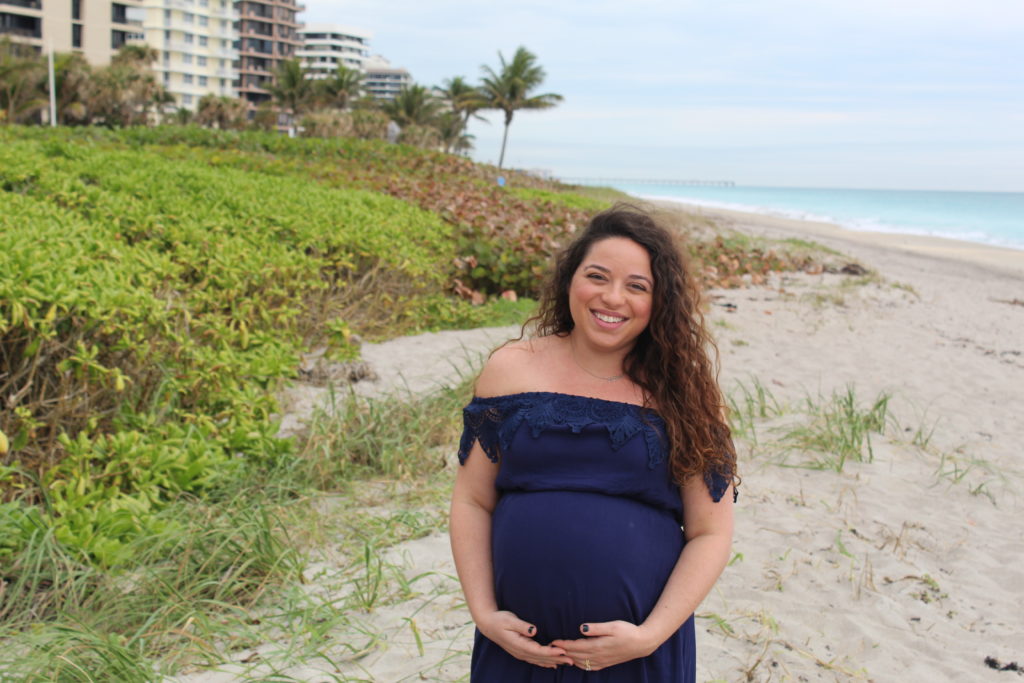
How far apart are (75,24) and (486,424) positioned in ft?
226

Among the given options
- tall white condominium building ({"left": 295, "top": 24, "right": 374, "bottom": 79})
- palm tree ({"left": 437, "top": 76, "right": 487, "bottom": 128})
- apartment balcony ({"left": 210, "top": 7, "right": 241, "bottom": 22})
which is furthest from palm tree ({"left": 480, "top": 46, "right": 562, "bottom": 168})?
tall white condominium building ({"left": 295, "top": 24, "right": 374, "bottom": 79})

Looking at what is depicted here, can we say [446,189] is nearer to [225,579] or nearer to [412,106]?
[225,579]

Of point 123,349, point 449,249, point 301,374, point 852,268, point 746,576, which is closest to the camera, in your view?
point 746,576

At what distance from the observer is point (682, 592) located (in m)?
1.71

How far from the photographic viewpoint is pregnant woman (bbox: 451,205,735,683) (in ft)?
5.52

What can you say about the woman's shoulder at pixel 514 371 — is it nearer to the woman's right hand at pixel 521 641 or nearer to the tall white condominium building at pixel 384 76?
the woman's right hand at pixel 521 641

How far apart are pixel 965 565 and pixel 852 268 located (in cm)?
1123

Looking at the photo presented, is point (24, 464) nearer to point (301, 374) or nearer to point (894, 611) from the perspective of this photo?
point (301, 374)

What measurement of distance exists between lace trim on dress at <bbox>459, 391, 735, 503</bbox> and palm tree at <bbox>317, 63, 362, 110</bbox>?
61.0m

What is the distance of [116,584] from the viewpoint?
3100 mm

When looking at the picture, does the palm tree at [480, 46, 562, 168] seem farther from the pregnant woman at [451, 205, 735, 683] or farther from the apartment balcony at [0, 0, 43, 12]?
the pregnant woman at [451, 205, 735, 683]

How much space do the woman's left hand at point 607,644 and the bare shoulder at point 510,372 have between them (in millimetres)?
485

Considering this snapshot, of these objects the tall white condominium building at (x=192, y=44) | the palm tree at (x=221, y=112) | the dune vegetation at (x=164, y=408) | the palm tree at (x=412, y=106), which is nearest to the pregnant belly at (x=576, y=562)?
the dune vegetation at (x=164, y=408)

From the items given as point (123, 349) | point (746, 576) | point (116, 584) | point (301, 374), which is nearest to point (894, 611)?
point (746, 576)
